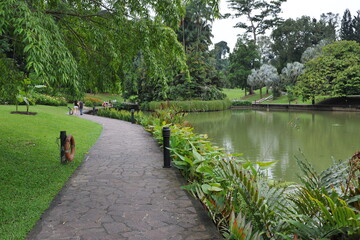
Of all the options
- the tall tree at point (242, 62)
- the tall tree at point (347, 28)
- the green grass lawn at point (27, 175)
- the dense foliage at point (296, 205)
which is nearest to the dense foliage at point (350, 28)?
the tall tree at point (347, 28)

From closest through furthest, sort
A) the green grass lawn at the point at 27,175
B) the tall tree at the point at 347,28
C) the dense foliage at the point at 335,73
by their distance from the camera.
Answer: the green grass lawn at the point at 27,175, the dense foliage at the point at 335,73, the tall tree at the point at 347,28

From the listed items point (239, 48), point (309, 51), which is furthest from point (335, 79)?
point (239, 48)

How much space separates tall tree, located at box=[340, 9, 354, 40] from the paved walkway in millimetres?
59392

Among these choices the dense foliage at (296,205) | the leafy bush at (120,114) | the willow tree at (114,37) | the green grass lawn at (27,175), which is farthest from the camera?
the leafy bush at (120,114)

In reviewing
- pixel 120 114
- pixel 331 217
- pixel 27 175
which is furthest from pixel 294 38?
pixel 331 217

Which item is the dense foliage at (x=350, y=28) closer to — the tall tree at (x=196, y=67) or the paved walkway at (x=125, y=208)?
the tall tree at (x=196, y=67)

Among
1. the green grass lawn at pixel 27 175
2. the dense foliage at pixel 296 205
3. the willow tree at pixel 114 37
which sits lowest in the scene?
the green grass lawn at pixel 27 175

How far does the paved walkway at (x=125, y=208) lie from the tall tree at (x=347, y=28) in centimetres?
5939

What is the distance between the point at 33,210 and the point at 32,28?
259cm

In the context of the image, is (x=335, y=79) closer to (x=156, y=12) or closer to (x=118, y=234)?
(x=156, y=12)

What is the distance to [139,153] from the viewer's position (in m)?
9.02

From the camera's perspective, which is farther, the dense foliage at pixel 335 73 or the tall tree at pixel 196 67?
the tall tree at pixel 196 67

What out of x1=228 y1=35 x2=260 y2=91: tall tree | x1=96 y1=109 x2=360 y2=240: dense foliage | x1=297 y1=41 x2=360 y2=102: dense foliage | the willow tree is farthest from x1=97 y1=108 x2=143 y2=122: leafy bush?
x1=228 y1=35 x2=260 y2=91: tall tree

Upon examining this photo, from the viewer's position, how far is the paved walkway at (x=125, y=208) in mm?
3697
